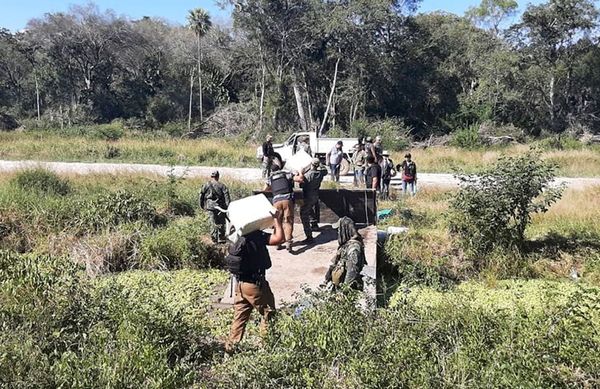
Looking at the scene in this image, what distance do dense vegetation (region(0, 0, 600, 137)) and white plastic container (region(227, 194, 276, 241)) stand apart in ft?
84.5

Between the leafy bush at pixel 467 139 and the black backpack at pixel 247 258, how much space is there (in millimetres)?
25170

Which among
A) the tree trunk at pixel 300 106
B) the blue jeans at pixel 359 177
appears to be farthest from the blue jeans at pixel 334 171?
the tree trunk at pixel 300 106

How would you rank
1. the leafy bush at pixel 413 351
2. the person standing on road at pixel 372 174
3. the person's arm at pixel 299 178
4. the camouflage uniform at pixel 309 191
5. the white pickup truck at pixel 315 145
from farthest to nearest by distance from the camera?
the white pickup truck at pixel 315 145
the person standing on road at pixel 372 174
the camouflage uniform at pixel 309 191
the person's arm at pixel 299 178
the leafy bush at pixel 413 351

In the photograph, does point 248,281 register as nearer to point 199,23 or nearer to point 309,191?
point 309,191

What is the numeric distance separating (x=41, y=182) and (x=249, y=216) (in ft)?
32.2

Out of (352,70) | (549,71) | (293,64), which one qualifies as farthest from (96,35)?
(549,71)

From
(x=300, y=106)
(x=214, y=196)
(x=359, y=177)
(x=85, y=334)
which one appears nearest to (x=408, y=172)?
(x=359, y=177)

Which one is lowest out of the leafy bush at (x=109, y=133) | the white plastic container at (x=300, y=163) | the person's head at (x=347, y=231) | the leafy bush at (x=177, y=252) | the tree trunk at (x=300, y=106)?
the leafy bush at (x=177, y=252)

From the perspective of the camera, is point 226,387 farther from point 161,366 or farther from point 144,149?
point 144,149

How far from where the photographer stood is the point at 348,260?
6.69 metres

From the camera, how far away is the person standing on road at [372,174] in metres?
13.6

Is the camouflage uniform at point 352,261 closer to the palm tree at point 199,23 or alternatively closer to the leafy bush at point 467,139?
the leafy bush at point 467,139

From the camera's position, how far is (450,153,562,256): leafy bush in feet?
31.6

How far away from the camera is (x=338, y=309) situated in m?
5.52
